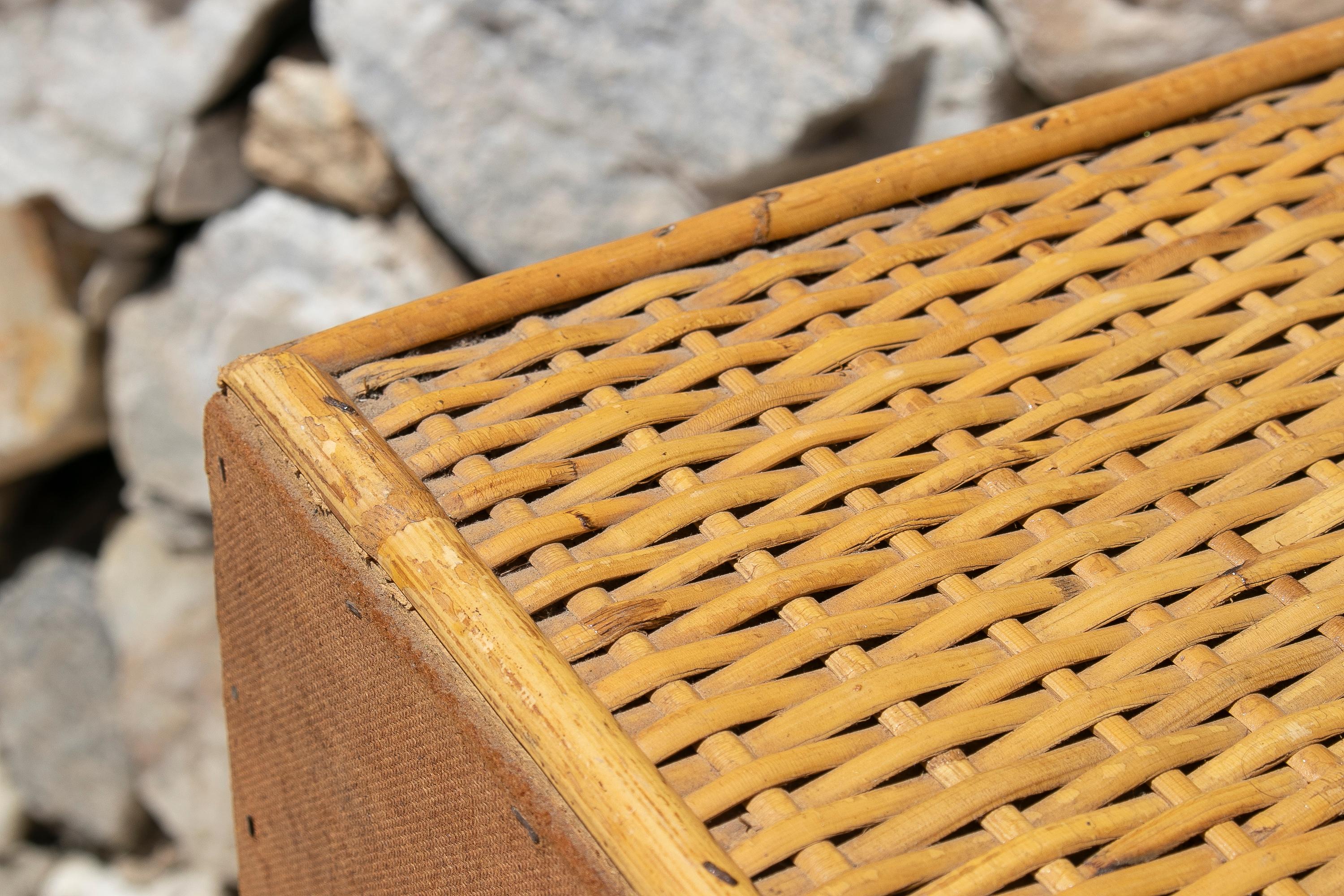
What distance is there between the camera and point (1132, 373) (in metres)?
0.55

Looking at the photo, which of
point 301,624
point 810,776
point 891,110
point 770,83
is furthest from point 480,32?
point 810,776

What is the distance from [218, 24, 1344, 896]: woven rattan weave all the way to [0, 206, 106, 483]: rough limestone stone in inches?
43.0

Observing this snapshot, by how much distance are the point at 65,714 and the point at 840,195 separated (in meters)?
1.38

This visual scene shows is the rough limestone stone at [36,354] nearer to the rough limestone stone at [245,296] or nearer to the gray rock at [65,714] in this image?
the rough limestone stone at [245,296]

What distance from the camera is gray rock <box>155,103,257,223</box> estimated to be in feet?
4.14

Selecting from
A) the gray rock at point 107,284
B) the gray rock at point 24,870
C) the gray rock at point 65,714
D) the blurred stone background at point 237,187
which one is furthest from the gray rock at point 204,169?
the gray rock at point 24,870

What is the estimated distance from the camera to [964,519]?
0.48 meters

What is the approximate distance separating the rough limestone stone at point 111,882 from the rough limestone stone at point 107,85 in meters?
0.86

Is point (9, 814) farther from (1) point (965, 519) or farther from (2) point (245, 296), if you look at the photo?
(1) point (965, 519)

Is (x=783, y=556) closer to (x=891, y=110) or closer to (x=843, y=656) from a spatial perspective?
(x=843, y=656)

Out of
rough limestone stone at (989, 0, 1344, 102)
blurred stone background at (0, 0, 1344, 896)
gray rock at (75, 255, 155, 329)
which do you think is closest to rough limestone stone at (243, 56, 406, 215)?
blurred stone background at (0, 0, 1344, 896)

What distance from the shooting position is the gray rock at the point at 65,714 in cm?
153

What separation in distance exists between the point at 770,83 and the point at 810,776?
0.79 meters

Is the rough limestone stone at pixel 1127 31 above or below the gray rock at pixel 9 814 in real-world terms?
below
